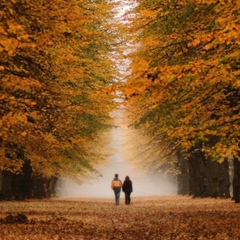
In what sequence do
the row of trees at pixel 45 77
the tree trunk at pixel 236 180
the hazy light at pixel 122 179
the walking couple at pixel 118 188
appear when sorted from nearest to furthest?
the row of trees at pixel 45 77, the tree trunk at pixel 236 180, the walking couple at pixel 118 188, the hazy light at pixel 122 179

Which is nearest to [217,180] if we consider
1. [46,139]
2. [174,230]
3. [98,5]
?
[98,5]

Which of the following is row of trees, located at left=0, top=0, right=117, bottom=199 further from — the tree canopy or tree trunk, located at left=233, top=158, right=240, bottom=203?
tree trunk, located at left=233, top=158, right=240, bottom=203

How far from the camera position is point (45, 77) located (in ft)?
51.7

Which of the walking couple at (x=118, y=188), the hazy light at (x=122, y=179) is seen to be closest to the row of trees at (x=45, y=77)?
the walking couple at (x=118, y=188)

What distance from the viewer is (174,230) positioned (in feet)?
36.6

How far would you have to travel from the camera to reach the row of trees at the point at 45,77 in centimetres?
1154

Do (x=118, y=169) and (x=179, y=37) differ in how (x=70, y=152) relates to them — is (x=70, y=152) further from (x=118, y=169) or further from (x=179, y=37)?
(x=118, y=169)

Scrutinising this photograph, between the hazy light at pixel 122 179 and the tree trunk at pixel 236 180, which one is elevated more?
the hazy light at pixel 122 179

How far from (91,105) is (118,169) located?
5222 inches

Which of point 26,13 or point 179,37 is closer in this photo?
point 26,13

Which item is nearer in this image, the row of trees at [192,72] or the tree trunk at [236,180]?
the row of trees at [192,72]

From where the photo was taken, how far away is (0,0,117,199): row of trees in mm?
11539

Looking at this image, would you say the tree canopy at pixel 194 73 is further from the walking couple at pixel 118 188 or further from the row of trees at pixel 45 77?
the walking couple at pixel 118 188

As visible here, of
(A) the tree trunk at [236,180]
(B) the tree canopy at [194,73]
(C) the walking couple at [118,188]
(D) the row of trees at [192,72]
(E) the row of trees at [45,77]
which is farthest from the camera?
(C) the walking couple at [118,188]
